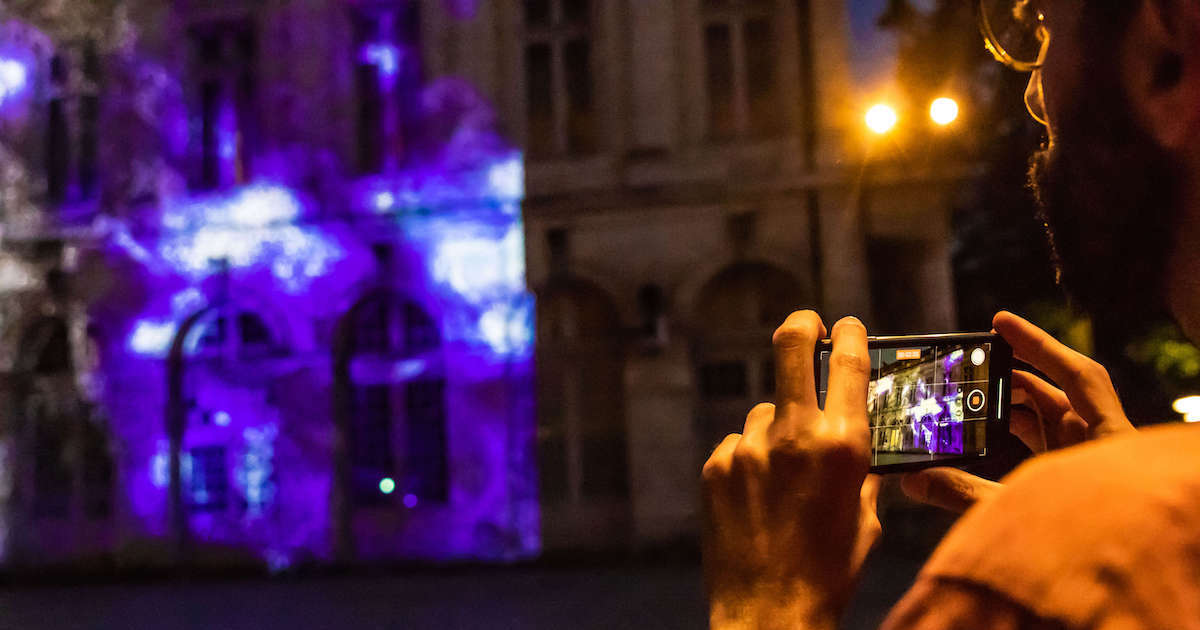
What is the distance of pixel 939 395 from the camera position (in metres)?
1.41

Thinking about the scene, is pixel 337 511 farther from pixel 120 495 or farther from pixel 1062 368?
pixel 1062 368

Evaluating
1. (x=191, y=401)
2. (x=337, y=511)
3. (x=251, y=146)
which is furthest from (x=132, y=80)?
(x=337, y=511)

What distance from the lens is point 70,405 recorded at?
44.7 feet

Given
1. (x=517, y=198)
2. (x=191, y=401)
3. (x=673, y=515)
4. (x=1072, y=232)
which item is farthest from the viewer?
(x=191, y=401)

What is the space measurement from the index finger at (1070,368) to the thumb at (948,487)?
0.59ft

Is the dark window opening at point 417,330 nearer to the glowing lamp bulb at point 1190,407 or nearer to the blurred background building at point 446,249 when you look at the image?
the blurred background building at point 446,249

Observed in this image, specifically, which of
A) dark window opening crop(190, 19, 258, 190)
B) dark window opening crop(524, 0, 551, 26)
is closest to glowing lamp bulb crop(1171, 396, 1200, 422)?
dark window opening crop(524, 0, 551, 26)

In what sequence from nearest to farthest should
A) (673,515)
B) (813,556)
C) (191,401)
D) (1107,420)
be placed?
(813,556), (1107,420), (673,515), (191,401)

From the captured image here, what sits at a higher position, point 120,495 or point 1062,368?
point 1062,368

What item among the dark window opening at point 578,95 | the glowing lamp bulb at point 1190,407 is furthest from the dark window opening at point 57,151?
the glowing lamp bulb at point 1190,407

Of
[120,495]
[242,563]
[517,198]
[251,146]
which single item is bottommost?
[242,563]

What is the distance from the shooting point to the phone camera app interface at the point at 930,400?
139cm

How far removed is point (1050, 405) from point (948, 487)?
0.89 ft

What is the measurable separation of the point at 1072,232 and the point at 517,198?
11563mm
